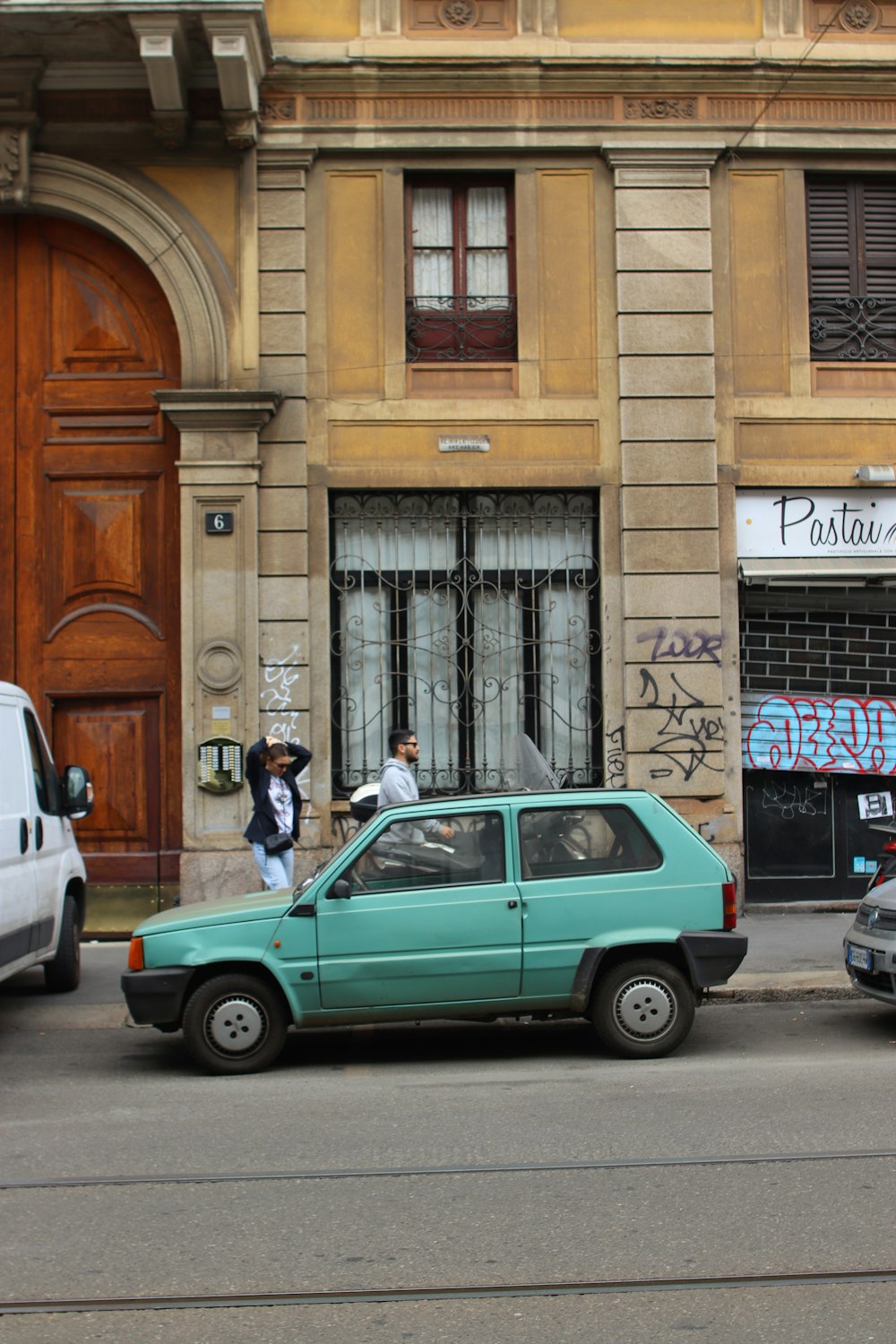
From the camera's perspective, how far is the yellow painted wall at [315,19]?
1345cm

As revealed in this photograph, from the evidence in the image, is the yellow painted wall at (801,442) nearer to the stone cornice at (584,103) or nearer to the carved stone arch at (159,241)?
the stone cornice at (584,103)

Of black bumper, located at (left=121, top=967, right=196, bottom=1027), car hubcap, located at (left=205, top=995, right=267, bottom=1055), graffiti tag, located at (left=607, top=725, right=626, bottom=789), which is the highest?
graffiti tag, located at (left=607, top=725, right=626, bottom=789)

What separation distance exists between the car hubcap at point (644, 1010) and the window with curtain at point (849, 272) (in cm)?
771

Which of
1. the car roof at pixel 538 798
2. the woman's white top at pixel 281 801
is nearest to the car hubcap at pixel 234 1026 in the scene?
the car roof at pixel 538 798

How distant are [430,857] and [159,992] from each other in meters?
1.65

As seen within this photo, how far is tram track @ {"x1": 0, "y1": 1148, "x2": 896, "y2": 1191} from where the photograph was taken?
19.3ft

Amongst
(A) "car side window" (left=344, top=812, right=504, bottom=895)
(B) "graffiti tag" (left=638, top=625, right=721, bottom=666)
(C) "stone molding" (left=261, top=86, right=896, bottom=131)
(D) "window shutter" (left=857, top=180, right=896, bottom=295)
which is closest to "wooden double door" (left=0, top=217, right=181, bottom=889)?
(C) "stone molding" (left=261, top=86, right=896, bottom=131)

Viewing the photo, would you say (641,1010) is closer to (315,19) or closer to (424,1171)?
(424,1171)

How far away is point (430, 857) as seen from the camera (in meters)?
8.20

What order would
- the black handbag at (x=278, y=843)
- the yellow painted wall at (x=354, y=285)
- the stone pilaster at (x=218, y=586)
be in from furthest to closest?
the yellow painted wall at (x=354, y=285), the stone pilaster at (x=218, y=586), the black handbag at (x=278, y=843)

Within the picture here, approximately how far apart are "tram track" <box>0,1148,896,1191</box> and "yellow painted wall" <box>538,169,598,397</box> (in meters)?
8.84

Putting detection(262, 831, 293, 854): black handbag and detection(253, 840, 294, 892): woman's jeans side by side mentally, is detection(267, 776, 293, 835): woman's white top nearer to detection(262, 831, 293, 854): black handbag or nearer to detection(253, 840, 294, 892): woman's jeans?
detection(253, 840, 294, 892): woman's jeans

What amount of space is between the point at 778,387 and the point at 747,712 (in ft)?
9.96

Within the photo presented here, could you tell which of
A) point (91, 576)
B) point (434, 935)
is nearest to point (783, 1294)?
point (434, 935)
